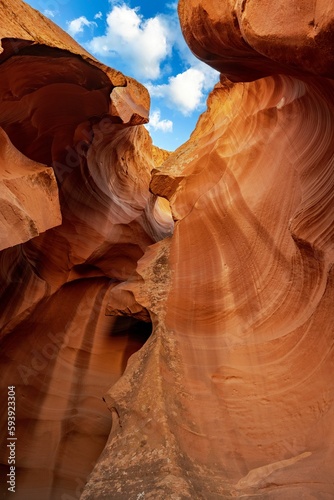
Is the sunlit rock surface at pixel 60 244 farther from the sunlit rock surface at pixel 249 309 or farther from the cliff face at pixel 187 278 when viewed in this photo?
the sunlit rock surface at pixel 249 309

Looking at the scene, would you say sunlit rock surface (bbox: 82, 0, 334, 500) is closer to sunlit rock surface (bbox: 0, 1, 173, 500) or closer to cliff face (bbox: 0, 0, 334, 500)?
cliff face (bbox: 0, 0, 334, 500)

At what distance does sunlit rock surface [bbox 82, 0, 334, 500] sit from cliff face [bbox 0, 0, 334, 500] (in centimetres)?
2

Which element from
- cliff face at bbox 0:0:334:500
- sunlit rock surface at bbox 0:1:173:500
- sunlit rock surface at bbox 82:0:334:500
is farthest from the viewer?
sunlit rock surface at bbox 0:1:173:500

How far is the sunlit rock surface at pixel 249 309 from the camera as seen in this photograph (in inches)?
131

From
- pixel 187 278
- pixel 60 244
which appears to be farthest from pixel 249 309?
pixel 60 244

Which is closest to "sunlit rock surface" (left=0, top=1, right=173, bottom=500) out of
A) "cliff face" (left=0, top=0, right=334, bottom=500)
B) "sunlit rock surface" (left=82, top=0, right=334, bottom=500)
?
"cliff face" (left=0, top=0, right=334, bottom=500)

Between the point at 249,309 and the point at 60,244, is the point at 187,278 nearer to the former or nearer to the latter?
the point at 249,309

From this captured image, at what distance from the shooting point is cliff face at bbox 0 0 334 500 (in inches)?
143

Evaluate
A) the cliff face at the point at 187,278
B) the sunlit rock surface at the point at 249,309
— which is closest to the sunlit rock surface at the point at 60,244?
the cliff face at the point at 187,278

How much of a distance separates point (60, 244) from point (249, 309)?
15.6ft

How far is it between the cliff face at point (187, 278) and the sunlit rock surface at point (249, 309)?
0.02 metres

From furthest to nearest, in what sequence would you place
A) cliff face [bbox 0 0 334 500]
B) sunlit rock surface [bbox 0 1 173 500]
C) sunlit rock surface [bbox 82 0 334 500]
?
1. sunlit rock surface [bbox 0 1 173 500]
2. cliff face [bbox 0 0 334 500]
3. sunlit rock surface [bbox 82 0 334 500]

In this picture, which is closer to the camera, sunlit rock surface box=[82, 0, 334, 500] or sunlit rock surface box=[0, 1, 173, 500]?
sunlit rock surface box=[82, 0, 334, 500]

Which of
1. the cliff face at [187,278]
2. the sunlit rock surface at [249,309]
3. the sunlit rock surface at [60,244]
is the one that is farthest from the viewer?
the sunlit rock surface at [60,244]
